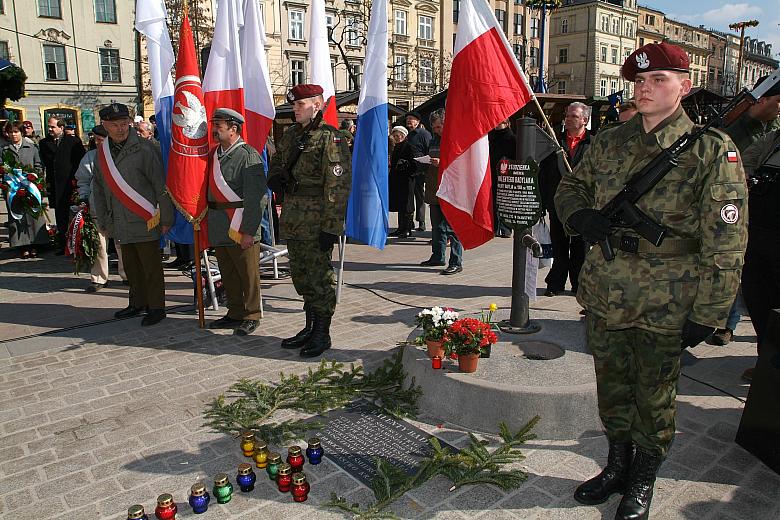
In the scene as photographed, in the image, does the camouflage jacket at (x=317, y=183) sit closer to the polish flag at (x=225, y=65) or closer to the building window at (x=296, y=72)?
the polish flag at (x=225, y=65)

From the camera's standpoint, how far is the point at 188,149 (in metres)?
5.85

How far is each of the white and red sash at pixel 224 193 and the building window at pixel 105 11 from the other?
35.6 meters

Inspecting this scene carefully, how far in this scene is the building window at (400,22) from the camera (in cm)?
4819

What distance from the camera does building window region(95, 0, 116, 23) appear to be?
3519 cm

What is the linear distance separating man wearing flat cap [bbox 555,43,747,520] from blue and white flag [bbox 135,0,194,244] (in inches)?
197

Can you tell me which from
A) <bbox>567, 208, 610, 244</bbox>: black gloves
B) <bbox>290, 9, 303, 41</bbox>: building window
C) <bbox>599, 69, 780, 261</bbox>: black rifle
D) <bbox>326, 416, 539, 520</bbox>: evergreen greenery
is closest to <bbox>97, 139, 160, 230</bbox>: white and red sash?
<bbox>326, 416, 539, 520</bbox>: evergreen greenery

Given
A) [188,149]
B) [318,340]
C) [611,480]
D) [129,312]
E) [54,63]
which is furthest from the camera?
[54,63]

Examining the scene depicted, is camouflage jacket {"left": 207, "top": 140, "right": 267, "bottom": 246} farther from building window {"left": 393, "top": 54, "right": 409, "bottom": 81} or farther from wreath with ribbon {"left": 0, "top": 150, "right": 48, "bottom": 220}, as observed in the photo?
building window {"left": 393, "top": 54, "right": 409, "bottom": 81}

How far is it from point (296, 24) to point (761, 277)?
140 ft

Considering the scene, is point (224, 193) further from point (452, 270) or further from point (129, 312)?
point (452, 270)

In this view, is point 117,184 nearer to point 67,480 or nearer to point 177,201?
point 177,201

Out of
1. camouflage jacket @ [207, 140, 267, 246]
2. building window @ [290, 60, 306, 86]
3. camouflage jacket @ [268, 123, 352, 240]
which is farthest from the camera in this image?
building window @ [290, 60, 306, 86]

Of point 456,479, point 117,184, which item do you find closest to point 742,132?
point 456,479

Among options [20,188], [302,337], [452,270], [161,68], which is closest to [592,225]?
[302,337]
